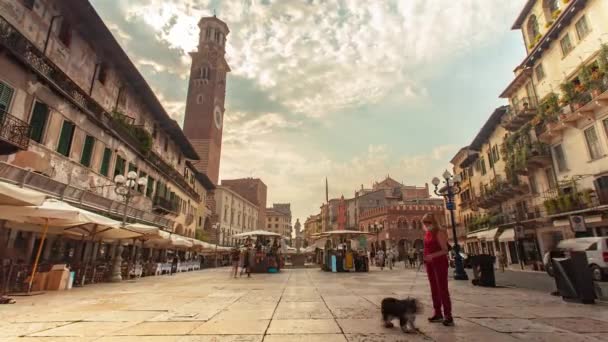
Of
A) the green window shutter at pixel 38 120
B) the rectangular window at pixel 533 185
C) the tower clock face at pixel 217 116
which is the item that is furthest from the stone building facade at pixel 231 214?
the rectangular window at pixel 533 185

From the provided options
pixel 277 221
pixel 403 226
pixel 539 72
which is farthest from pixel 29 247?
pixel 277 221

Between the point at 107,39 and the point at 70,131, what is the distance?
5336 mm

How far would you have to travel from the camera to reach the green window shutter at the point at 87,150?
14496 millimetres

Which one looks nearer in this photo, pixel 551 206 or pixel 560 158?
pixel 551 206

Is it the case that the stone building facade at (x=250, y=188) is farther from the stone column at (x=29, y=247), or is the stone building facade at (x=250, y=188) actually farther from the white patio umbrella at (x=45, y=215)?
the white patio umbrella at (x=45, y=215)

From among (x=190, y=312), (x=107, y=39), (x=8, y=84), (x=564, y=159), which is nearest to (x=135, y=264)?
(x=8, y=84)

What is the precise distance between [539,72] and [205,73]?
51.2 metres

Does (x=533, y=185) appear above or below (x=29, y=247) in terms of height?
above

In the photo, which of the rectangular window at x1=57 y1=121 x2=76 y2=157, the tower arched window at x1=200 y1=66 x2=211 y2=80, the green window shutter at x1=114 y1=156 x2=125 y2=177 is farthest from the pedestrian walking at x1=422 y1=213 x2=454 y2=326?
the tower arched window at x1=200 y1=66 x2=211 y2=80

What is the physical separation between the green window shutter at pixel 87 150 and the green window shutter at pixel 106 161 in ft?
3.92

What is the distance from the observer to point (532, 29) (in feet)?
72.9

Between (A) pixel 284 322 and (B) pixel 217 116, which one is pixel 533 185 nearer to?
(A) pixel 284 322

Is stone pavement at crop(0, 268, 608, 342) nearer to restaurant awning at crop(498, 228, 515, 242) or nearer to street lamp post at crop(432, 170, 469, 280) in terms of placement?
street lamp post at crop(432, 170, 469, 280)

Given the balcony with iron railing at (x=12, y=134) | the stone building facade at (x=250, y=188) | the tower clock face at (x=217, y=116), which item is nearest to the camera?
the balcony with iron railing at (x=12, y=134)
